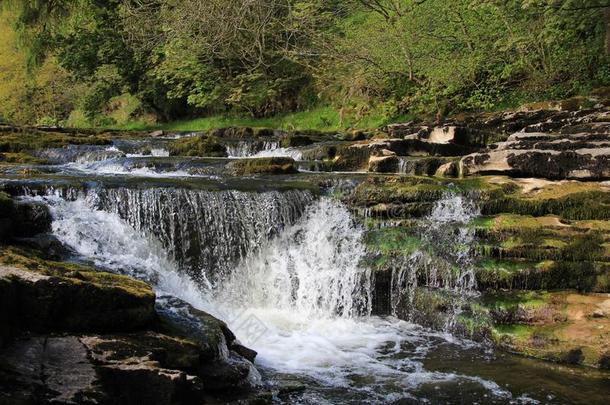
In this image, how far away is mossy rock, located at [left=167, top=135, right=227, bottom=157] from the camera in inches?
613

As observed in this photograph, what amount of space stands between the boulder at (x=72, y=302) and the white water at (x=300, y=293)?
1648 mm

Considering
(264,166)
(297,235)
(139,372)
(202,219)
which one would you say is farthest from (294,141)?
(139,372)

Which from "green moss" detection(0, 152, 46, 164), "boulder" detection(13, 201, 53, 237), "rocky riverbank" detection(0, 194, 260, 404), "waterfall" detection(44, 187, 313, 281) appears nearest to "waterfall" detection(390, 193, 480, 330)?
"waterfall" detection(44, 187, 313, 281)

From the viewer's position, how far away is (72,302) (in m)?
4.70

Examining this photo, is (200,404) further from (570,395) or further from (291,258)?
(291,258)

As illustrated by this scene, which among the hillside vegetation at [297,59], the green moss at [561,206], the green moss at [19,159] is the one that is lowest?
the green moss at [561,206]

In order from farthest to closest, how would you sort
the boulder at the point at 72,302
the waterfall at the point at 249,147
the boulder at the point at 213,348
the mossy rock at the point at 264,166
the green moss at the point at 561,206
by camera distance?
the waterfall at the point at 249,147 < the mossy rock at the point at 264,166 < the green moss at the point at 561,206 < the boulder at the point at 213,348 < the boulder at the point at 72,302

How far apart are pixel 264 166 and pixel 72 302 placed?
7550 millimetres

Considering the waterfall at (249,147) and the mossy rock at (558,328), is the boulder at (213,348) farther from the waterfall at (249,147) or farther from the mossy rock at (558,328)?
the waterfall at (249,147)

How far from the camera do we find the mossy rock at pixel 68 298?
14.5 feet

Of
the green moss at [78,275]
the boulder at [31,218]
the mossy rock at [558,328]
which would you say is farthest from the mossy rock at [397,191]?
the green moss at [78,275]

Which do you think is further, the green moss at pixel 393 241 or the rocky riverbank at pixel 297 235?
the green moss at pixel 393 241

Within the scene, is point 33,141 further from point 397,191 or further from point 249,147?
point 397,191

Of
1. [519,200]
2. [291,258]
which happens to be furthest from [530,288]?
[291,258]
